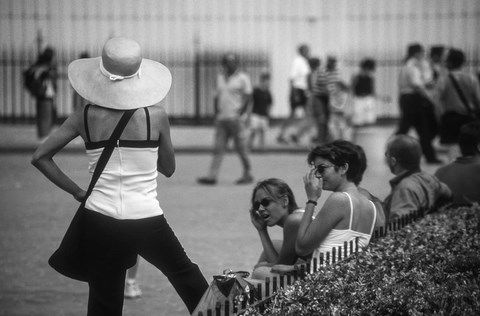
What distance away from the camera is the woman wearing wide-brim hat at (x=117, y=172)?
5316mm

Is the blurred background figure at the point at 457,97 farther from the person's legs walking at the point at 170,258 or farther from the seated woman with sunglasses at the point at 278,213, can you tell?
the person's legs walking at the point at 170,258

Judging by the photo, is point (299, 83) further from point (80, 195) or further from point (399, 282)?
point (80, 195)

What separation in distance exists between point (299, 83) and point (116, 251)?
15438mm

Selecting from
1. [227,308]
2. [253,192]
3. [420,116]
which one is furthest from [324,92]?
[227,308]

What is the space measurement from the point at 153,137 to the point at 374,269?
4.46 feet

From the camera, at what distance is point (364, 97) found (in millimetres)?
19047

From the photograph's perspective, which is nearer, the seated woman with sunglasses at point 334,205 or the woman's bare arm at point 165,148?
the woman's bare arm at point 165,148

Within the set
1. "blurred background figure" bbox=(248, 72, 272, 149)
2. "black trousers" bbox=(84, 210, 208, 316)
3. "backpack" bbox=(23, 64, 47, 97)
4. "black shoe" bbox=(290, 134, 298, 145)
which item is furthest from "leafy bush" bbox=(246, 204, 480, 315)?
"backpack" bbox=(23, 64, 47, 97)

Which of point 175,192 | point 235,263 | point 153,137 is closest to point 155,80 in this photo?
point 153,137

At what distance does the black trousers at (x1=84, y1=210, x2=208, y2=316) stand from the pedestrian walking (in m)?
8.89

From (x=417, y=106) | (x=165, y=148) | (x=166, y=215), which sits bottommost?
(x=166, y=215)

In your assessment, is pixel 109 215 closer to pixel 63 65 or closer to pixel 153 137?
pixel 153 137

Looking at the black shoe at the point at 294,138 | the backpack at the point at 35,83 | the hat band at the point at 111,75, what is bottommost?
the black shoe at the point at 294,138

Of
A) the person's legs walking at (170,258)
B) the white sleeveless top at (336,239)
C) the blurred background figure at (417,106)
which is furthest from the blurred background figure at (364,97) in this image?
the person's legs walking at (170,258)
